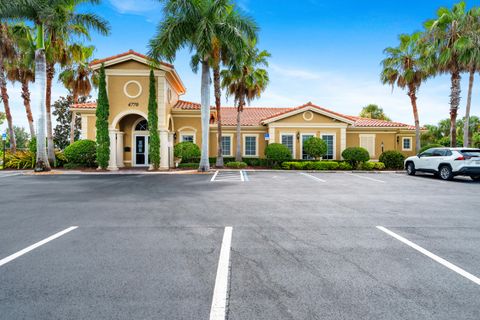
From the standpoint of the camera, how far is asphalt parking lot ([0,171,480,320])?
248 centimetres

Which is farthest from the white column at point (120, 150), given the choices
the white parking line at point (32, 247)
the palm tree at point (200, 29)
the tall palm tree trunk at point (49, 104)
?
the white parking line at point (32, 247)

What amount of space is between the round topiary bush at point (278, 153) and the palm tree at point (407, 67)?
10.7 m

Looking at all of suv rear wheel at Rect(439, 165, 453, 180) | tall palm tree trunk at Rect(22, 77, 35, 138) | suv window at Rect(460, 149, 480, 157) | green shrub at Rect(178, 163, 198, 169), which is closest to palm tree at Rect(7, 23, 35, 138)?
tall palm tree trunk at Rect(22, 77, 35, 138)

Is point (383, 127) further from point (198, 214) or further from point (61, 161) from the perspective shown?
point (61, 161)

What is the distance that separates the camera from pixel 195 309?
2.44 meters

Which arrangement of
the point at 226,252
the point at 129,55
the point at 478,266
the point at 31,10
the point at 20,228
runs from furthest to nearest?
1. the point at 129,55
2. the point at 31,10
3. the point at 20,228
4. the point at 226,252
5. the point at 478,266

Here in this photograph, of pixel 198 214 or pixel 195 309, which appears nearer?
pixel 195 309

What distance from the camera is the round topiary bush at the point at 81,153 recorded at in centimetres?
1852

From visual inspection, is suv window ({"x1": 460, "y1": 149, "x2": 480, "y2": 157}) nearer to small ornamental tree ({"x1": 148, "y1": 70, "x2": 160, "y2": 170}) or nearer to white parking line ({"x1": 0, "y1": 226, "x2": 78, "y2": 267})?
white parking line ({"x1": 0, "y1": 226, "x2": 78, "y2": 267})

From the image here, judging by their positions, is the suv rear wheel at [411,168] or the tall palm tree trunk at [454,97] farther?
the tall palm tree trunk at [454,97]

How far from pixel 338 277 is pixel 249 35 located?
15.8m

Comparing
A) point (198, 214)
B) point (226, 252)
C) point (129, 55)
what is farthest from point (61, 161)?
point (226, 252)

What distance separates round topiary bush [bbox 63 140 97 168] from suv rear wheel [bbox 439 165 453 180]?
888 inches

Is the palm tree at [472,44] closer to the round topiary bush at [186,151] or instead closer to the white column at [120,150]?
the round topiary bush at [186,151]
